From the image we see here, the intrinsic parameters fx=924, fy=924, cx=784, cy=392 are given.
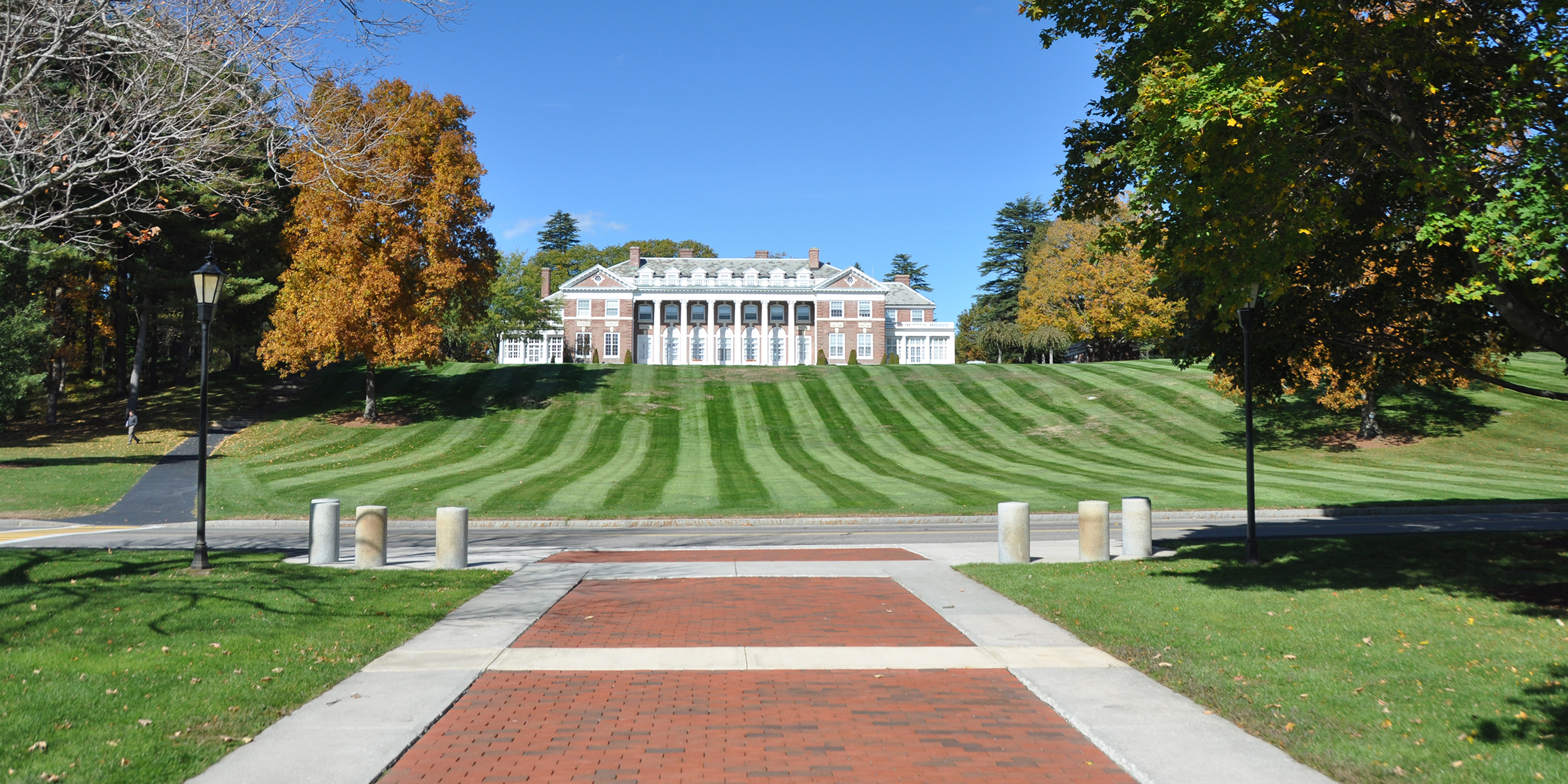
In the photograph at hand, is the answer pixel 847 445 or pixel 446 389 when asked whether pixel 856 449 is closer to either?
pixel 847 445

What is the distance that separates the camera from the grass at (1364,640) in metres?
5.84

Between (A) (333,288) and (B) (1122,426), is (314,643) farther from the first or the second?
(B) (1122,426)

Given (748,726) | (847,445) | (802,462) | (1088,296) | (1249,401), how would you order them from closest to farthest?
(748,726) < (1249,401) < (802,462) < (847,445) < (1088,296)

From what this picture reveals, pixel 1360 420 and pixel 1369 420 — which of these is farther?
pixel 1360 420

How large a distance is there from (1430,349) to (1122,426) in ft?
97.0

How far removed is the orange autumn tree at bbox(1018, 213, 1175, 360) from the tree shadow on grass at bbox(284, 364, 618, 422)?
3240 centimetres

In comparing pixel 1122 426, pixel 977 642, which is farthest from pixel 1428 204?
pixel 1122 426

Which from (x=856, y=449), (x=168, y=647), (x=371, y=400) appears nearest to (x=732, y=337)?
(x=371, y=400)

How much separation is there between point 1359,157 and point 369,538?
1430 centimetres

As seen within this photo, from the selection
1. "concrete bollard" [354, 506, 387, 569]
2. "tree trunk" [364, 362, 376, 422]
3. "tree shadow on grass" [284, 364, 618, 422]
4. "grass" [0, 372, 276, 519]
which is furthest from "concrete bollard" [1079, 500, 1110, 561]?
"tree shadow on grass" [284, 364, 618, 422]

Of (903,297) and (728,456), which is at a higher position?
(903,297)

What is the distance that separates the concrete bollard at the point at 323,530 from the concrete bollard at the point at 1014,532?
10.3 metres

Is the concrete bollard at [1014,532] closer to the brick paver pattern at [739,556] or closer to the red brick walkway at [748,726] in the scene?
the brick paver pattern at [739,556]

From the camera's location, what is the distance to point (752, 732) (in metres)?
6.34
